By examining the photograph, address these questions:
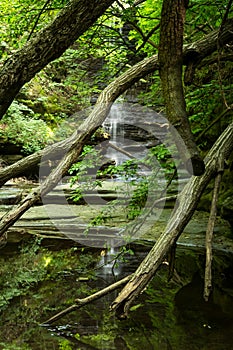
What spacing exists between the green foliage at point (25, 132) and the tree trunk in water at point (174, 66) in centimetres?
993

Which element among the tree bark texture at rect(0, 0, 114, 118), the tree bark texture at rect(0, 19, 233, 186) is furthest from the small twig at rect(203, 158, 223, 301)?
the tree bark texture at rect(0, 0, 114, 118)

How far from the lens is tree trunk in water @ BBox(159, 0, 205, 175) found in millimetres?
2328

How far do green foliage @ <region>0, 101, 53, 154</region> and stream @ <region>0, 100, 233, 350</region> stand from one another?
4423 millimetres

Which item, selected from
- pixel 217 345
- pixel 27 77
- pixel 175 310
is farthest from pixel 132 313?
pixel 27 77

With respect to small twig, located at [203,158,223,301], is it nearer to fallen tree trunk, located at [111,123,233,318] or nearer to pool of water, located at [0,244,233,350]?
fallen tree trunk, located at [111,123,233,318]

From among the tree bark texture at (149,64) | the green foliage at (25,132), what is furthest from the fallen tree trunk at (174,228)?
the green foliage at (25,132)

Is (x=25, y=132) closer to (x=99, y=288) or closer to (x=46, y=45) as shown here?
(x=99, y=288)

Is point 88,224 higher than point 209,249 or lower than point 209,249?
lower

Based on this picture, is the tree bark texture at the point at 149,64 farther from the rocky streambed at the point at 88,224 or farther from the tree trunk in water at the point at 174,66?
the rocky streambed at the point at 88,224

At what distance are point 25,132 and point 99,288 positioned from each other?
8.16 m

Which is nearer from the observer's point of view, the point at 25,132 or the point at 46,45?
the point at 46,45

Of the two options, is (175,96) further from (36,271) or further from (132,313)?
(36,271)

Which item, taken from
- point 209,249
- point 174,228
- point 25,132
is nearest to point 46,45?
point 174,228

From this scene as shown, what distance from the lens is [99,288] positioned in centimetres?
468
